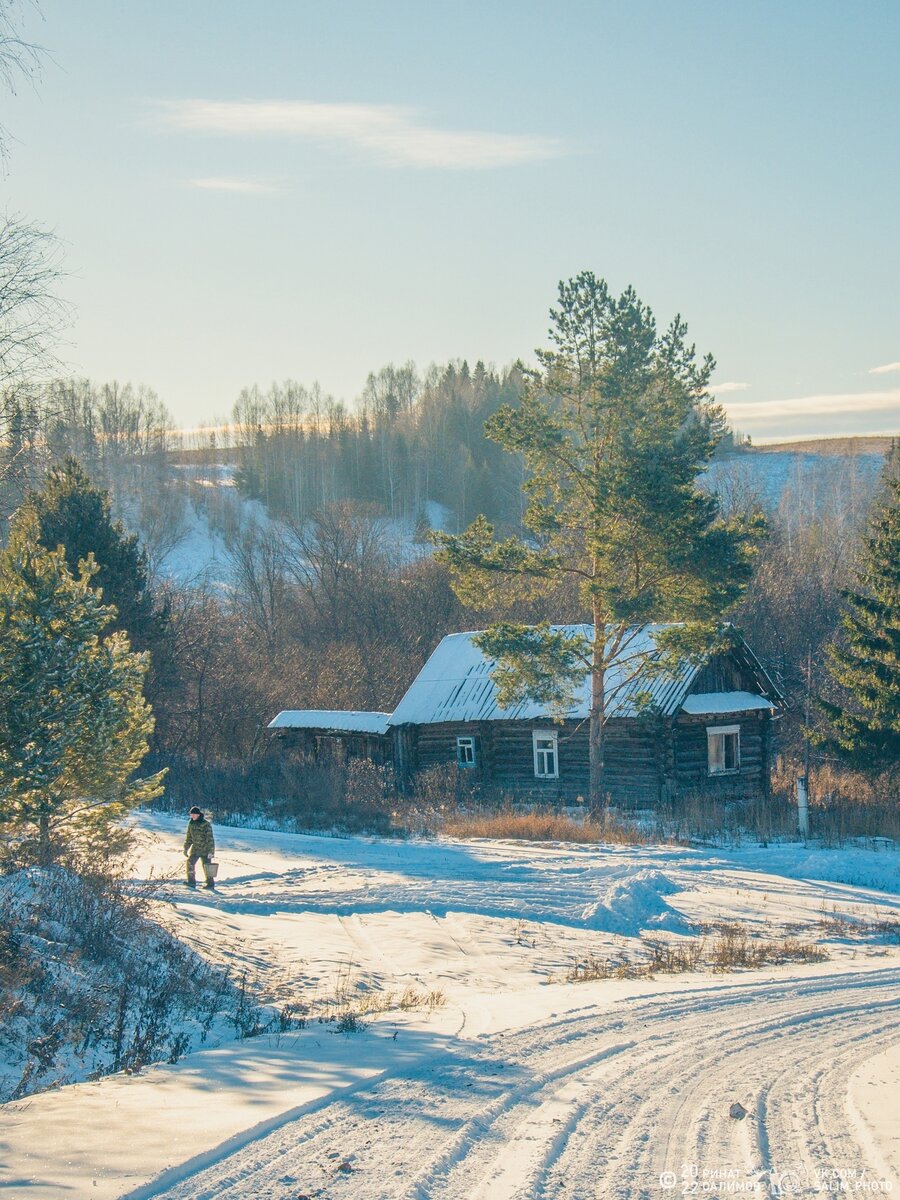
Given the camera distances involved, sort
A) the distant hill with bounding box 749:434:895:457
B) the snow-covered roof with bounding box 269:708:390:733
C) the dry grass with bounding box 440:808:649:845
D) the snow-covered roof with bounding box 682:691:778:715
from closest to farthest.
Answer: the dry grass with bounding box 440:808:649:845 < the snow-covered roof with bounding box 682:691:778:715 < the snow-covered roof with bounding box 269:708:390:733 < the distant hill with bounding box 749:434:895:457

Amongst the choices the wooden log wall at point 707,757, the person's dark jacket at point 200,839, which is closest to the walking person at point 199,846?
the person's dark jacket at point 200,839

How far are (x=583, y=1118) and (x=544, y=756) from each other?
2582cm

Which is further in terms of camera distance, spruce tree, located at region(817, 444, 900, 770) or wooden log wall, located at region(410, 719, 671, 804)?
wooden log wall, located at region(410, 719, 671, 804)

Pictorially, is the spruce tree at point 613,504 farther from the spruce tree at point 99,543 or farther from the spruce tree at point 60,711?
the spruce tree at point 60,711

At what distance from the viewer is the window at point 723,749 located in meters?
30.7

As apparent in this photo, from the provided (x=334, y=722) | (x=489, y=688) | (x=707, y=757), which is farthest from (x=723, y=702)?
(x=334, y=722)

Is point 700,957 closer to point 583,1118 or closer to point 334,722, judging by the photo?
point 583,1118

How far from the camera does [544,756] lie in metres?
32.1

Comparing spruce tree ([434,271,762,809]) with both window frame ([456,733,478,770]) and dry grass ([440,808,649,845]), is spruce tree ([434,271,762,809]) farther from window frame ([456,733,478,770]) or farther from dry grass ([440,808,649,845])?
window frame ([456,733,478,770])

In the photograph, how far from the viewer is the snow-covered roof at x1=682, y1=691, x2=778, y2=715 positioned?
2967 cm

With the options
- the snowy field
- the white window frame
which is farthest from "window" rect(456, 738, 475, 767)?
the snowy field

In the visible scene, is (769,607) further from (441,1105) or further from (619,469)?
(441,1105)

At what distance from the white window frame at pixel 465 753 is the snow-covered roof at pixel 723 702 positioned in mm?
6969

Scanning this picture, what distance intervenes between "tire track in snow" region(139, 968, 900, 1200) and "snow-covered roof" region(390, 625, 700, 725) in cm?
1910
